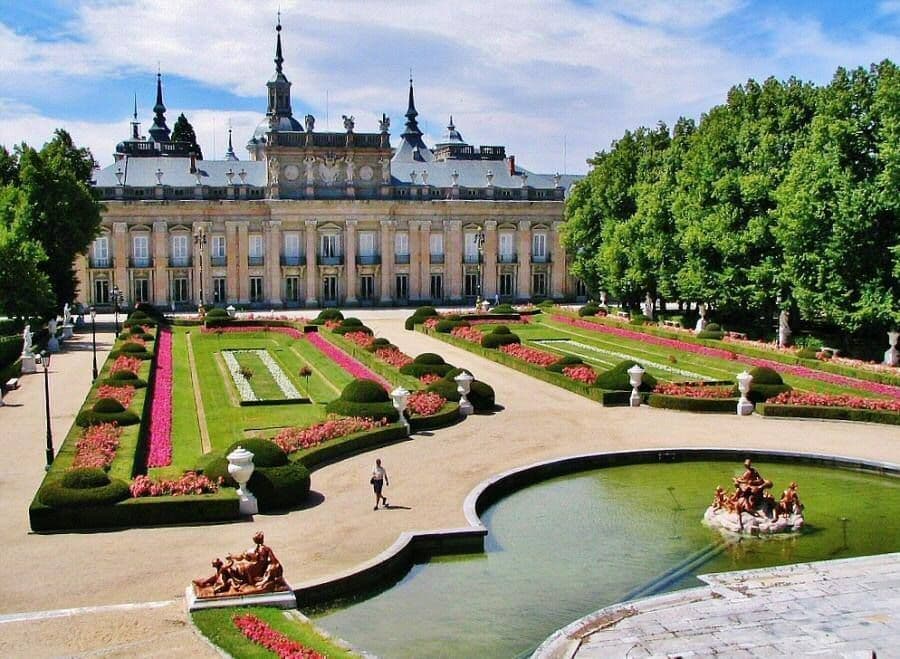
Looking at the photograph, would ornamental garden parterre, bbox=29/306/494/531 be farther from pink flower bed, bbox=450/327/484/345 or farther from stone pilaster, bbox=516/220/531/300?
stone pilaster, bbox=516/220/531/300

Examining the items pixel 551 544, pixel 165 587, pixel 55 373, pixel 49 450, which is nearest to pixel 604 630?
pixel 551 544

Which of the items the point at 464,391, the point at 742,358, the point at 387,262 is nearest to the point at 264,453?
the point at 464,391

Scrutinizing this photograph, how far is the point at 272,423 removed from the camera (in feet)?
102

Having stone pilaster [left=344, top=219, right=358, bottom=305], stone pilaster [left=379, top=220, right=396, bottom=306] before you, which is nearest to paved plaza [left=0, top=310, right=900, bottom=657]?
stone pilaster [left=344, top=219, right=358, bottom=305]

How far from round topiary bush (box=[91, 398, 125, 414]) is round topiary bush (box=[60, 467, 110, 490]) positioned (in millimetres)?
7740

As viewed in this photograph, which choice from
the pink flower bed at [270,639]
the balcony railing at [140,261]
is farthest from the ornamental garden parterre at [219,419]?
the balcony railing at [140,261]

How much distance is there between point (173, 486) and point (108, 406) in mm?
8512

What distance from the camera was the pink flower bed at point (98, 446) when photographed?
23495 millimetres

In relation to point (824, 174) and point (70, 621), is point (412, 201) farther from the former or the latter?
point (70, 621)

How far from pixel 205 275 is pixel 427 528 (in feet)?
206

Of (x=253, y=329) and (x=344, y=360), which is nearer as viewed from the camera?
(x=344, y=360)

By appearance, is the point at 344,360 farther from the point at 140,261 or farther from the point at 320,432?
the point at 140,261

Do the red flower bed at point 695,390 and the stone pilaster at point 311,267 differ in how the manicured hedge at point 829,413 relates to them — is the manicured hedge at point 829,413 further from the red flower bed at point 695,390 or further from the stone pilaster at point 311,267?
the stone pilaster at point 311,267

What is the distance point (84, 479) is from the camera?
68.2 ft
